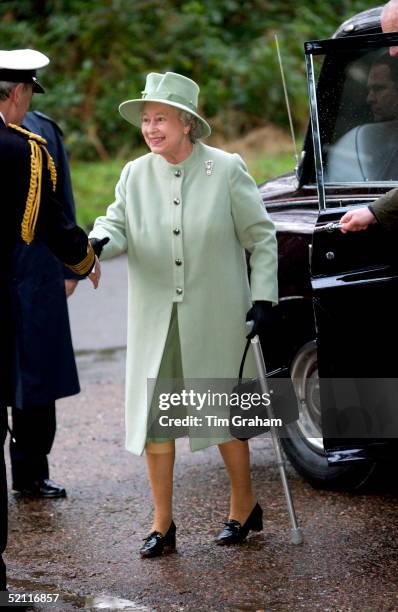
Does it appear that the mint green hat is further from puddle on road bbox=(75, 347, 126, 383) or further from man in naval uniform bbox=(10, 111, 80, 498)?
puddle on road bbox=(75, 347, 126, 383)

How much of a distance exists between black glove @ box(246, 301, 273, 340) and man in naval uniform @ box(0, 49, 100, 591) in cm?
66

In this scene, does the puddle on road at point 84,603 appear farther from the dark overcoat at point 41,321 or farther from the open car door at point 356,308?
the dark overcoat at point 41,321

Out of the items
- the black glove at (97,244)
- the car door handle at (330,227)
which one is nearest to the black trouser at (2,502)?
the black glove at (97,244)

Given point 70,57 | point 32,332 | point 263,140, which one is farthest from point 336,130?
point 70,57

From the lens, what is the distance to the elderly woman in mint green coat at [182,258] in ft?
16.0

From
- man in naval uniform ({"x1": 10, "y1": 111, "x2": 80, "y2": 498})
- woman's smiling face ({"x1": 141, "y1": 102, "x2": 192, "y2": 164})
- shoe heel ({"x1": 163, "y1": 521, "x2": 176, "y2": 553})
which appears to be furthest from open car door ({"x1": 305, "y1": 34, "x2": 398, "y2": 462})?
man in naval uniform ({"x1": 10, "y1": 111, "x2": 80, "y2": 498})

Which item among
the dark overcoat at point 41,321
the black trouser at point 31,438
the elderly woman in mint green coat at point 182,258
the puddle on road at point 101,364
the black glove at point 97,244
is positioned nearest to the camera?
the black glove at point 97,244

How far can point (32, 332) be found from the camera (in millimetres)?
5578

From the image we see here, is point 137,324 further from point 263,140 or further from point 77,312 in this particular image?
point 263,140

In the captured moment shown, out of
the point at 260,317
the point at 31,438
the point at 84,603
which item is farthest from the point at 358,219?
the point at 31,438

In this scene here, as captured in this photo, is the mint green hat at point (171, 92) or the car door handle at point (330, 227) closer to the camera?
the car door handle at point (330, 227)

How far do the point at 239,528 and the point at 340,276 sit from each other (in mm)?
1174

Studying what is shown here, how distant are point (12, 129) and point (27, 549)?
1729 mm

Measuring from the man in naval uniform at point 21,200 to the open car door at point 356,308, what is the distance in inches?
34.5
